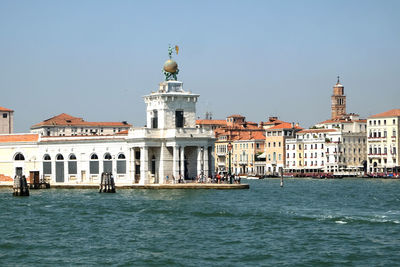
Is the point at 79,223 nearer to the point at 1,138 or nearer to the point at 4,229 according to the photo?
the point at 4,229

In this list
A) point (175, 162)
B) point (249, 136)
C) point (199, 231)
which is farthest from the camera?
point (249, 136)

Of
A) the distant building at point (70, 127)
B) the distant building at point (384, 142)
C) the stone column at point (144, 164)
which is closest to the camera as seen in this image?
the stone column at point (144, 164)

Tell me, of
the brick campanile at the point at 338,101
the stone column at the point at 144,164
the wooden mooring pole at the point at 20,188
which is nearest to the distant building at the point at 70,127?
the brick campanile at the point at 338,101

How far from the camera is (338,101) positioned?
150 metres

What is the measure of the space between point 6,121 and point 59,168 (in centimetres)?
1705

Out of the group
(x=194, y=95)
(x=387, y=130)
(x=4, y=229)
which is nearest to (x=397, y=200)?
(x=194, y=95)

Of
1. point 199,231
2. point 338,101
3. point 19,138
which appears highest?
point 338,101

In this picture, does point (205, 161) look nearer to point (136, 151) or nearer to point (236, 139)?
point (136, 151)

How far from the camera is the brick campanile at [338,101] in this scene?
5876 inches

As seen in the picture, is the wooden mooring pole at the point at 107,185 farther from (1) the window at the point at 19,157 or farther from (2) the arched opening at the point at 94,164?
(1) the window at the point at 19,157

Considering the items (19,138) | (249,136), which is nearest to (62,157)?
(19,138)

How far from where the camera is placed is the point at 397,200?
170 ft

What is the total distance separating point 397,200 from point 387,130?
206ft

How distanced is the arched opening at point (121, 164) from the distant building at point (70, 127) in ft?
213
